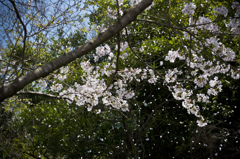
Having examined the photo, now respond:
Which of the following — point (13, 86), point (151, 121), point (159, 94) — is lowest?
point (13, 86)

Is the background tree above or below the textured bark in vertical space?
above

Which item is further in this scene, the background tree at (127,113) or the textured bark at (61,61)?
the background tree at (127,113)

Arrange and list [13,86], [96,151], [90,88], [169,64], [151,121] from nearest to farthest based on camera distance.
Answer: [13,86] < [90,88] < [96,151] < [151,121] < [169,64]

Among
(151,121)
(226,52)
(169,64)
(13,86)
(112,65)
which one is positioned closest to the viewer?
(13,86)

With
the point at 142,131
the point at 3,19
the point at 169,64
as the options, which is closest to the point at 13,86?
the point at 3,19

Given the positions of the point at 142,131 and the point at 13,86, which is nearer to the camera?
the point at 13,86

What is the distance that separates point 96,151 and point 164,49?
2671 mm

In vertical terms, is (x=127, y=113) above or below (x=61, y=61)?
above

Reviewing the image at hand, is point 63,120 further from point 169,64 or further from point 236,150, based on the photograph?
point 236,150

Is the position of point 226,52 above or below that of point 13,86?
above

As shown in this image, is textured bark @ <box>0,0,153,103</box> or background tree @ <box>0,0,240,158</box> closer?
textured bark @ <box>0,0,153,103</box>

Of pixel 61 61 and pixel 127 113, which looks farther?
pixel 127 113

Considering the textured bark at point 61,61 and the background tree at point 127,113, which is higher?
the background tree at point 127,113

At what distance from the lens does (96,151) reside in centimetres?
494
